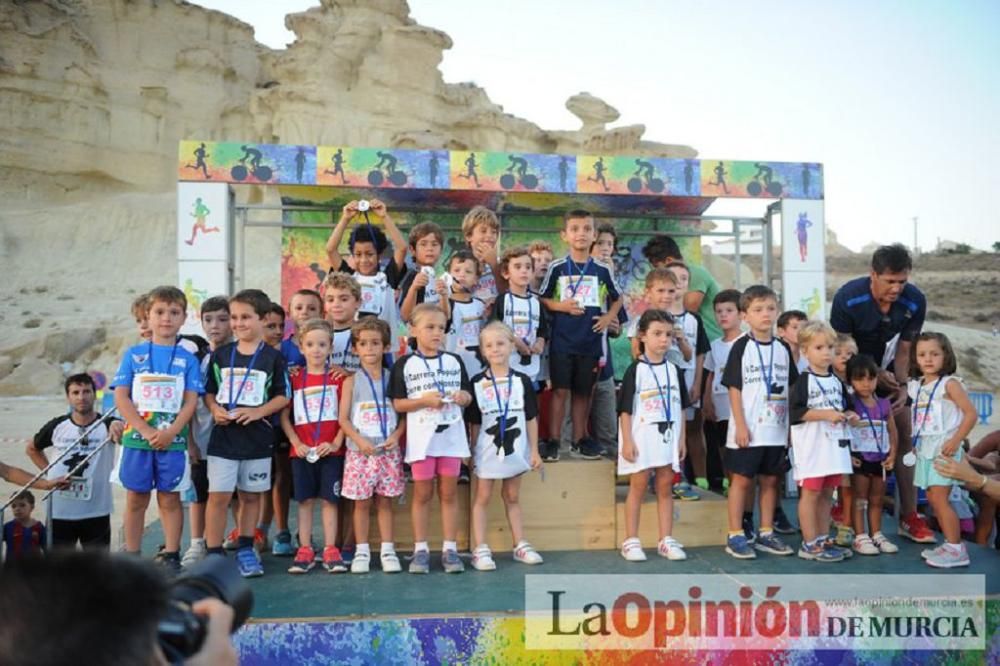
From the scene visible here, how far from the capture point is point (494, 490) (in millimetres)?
4840

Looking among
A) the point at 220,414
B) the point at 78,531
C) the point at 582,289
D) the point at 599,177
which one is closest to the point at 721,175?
the point at 599,177

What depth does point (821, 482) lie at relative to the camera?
4.61m

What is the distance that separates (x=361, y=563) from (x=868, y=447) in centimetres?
339

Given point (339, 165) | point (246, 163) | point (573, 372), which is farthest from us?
point (339, 165)

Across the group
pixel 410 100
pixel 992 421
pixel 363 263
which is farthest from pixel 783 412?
pixel 410 100

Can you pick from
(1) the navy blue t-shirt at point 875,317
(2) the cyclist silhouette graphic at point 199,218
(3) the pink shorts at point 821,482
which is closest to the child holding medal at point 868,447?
(3) the pink shorts at point 821,482

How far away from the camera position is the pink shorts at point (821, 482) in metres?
4.60

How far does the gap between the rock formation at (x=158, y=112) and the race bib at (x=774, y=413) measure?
2878 centimetres

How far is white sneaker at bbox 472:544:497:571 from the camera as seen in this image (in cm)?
428

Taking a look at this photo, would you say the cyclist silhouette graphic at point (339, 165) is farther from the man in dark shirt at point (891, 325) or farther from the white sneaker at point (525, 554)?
the man in dark shirt at point (891, 325)

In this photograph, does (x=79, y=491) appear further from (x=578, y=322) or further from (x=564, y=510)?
(x=578, y=322)

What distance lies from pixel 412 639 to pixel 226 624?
2546 mm

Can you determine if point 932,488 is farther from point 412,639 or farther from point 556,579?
point 412,639

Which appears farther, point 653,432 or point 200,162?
point 200,162
